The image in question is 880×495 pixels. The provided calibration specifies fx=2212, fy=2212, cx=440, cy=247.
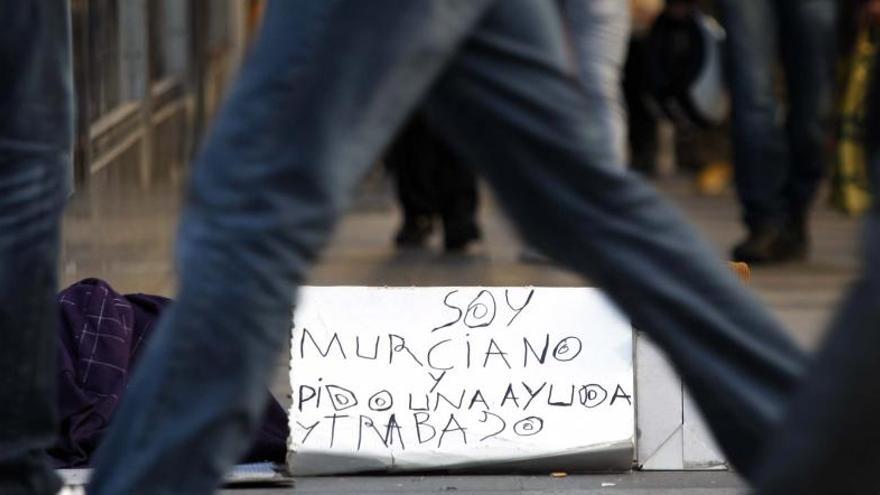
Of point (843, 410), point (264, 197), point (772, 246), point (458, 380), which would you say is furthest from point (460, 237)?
point (843, 410)

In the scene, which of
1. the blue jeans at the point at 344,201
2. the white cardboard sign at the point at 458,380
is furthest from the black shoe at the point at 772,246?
the blue jeans at the point at 344,201

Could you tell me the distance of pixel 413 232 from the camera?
8250 mm

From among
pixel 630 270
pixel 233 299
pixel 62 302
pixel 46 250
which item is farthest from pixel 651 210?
pixel 62 302

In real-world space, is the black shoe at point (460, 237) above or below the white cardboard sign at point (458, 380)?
below

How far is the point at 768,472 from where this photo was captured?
2355mm

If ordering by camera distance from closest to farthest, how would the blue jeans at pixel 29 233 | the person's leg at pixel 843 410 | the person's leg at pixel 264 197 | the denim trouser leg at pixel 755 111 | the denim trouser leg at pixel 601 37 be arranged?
the person's leg at pixel 843 410, the person's leg at pixel 264 197, the blue jeans at pixel 29 233, the denim trouser leg at pixel 601 37, the denim trouser leg at pixel 755 111

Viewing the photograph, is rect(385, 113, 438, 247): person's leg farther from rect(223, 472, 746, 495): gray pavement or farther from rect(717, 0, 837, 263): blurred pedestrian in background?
rect(223, 472, 746, 495): gray pavement

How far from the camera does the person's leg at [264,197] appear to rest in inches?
99.5

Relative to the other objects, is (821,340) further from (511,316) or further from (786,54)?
(786,54)

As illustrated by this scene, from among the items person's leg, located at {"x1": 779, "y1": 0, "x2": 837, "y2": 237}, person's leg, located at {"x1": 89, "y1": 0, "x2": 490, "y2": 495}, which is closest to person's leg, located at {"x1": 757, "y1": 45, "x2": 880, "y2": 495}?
person's leg, located at {"x1": 89, "y1": 0, "x2": 490, "y2": 495}

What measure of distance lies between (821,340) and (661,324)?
33 cm

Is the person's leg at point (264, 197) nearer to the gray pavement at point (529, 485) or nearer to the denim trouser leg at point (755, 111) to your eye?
the gray pavement at point (529, 485)

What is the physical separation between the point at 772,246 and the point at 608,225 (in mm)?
5123

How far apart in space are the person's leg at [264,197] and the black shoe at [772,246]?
5158 millimetres
